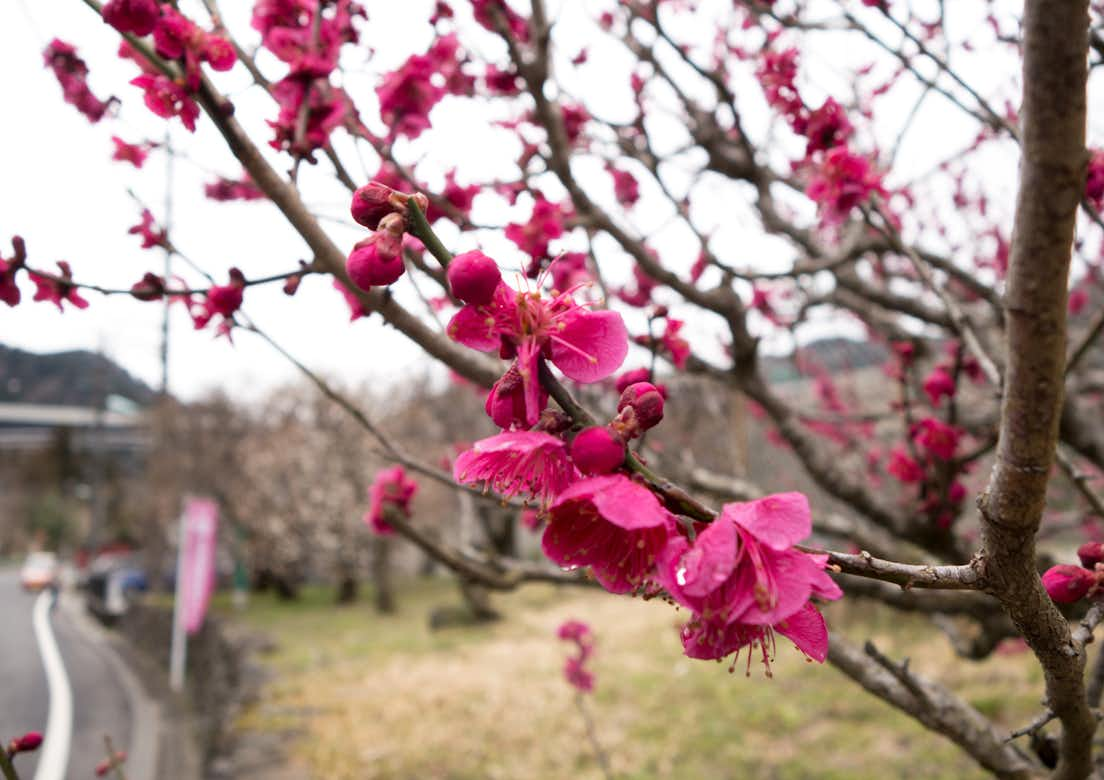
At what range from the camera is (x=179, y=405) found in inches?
602

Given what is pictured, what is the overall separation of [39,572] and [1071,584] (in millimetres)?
4750

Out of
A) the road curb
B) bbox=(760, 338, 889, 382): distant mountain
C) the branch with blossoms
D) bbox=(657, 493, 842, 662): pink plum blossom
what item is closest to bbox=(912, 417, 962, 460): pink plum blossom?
the branch with blossoms

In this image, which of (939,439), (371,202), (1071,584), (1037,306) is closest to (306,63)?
(371,202)

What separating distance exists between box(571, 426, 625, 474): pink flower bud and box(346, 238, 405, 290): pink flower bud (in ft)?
0.84

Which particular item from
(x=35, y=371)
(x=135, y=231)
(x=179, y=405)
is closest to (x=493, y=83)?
(x=135, y=231)

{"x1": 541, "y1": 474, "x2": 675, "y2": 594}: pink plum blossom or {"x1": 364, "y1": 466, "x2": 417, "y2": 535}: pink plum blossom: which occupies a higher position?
{"x1": 541, "y1": 474, "x2": 675, "y2": 594}: pink plum blossom

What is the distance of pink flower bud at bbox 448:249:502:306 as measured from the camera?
0.72m

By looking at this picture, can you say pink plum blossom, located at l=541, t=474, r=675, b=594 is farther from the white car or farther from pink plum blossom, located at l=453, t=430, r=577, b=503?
the white car

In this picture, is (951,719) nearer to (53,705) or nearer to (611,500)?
(611,500)

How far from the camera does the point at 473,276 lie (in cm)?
72

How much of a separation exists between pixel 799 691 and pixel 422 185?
18.7ft

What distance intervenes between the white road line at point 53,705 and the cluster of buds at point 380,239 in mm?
2392

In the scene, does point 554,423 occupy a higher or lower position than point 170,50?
lower

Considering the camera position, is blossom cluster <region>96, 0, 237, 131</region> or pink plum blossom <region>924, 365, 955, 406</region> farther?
pink plum blossom <region>924, 365, 955, 406</region>
